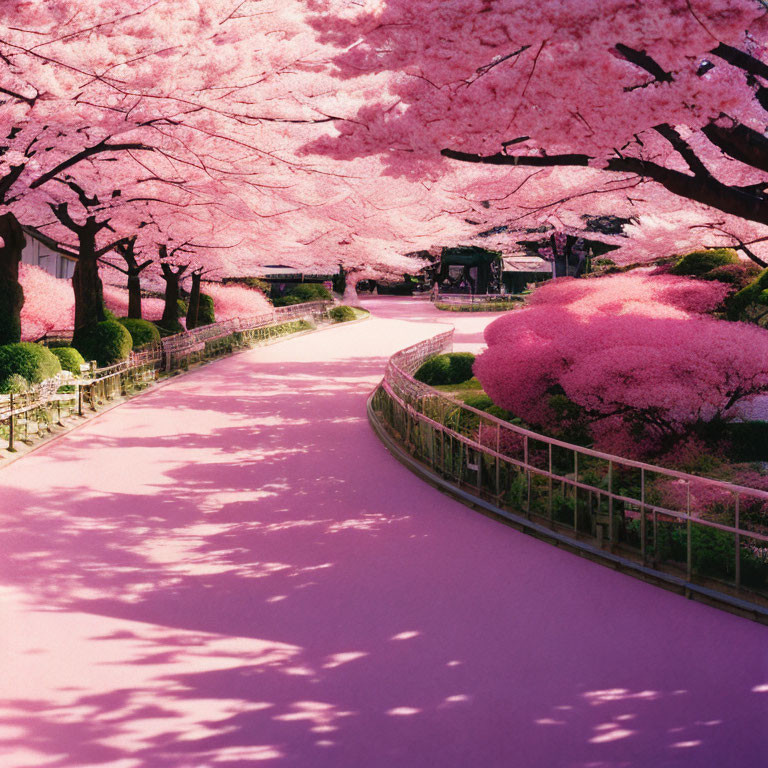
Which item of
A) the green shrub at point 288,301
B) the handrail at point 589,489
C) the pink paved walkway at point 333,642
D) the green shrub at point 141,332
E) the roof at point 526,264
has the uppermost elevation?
the roof at point 526,264

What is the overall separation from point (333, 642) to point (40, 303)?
78.4ft

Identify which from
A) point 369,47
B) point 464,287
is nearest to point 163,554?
point 369,47

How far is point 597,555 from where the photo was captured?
27.4 feet

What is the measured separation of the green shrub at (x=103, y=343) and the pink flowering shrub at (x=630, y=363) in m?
10.5

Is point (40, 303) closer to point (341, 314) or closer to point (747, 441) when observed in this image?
point (341, 314)

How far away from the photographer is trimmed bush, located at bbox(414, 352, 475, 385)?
21.3 m

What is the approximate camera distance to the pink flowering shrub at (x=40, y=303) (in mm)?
26609

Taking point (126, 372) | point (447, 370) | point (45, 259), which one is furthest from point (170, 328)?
point (447, 370)

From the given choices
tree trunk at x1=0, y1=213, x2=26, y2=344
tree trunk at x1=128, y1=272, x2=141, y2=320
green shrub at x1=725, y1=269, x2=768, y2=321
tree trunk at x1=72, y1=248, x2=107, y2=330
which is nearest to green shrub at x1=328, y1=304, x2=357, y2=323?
tree trunk at x1=128, y1=272, x2=141, y2=320

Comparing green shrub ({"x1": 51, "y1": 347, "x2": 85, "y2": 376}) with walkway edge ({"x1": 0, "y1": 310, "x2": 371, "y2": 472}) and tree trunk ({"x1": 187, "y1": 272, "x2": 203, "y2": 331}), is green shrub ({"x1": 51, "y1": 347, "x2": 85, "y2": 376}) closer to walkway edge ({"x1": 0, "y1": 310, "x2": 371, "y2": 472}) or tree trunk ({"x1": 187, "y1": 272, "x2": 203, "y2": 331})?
walkway edge ({"x1": 0, "y1": 310, "x2": 371, "y2": 472})

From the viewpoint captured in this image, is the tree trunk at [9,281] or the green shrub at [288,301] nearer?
the tree trunk at [9,281]

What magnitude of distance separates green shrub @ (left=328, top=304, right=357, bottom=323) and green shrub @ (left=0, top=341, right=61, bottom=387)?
26330 millimetres

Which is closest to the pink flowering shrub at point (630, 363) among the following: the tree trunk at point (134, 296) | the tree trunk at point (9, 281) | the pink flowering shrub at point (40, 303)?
the tree trunk at point (9, 281)

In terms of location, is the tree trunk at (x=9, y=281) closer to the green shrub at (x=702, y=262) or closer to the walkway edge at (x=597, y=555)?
the walkway edge at (x=597, y=555)
